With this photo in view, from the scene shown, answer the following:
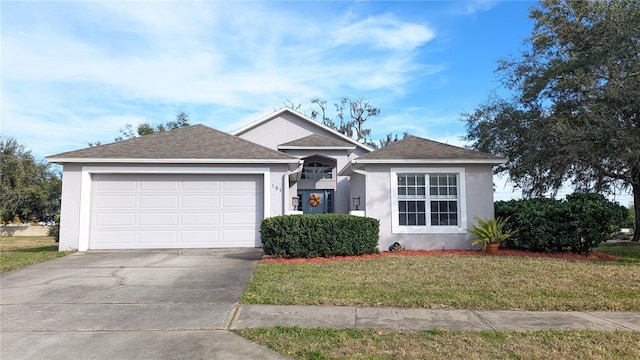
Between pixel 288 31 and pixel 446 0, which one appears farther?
pixel 288 31

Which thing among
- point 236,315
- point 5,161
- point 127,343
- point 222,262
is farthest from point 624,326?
point 5,161

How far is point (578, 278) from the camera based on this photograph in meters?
8.05

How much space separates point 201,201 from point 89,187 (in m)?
3.41

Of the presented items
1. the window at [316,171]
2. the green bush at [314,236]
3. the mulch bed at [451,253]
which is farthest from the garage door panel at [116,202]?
the window at [316,171]

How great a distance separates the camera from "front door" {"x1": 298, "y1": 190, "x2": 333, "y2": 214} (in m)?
19.6

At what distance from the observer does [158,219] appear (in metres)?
12.5

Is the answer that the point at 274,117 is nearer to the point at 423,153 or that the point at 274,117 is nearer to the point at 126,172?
the point at 126,172

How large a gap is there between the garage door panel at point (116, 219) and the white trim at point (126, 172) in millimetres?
316

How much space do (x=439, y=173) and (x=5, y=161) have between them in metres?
33.7

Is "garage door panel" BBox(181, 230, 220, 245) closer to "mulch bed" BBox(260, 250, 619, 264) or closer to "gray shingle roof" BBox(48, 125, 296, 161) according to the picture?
"gray shingle roof" BBox(48, 125, 296, 161)

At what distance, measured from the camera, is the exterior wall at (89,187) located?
39.7 ft

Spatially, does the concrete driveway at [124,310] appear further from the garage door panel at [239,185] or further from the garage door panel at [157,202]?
the garage door panel at [239,185]

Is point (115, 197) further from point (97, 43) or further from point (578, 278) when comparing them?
point (578, 278)

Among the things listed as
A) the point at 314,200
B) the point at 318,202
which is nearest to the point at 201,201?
the point at 314,200
